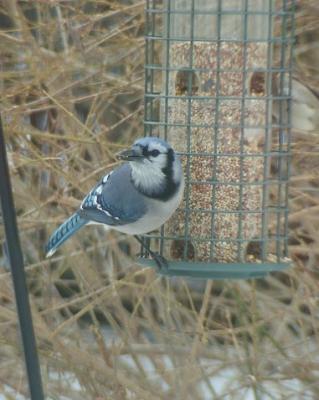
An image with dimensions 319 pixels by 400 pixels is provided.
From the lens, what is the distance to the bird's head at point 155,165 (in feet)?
13.0

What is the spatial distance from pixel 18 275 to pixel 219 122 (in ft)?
5.98

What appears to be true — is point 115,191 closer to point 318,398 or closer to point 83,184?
point 83,184

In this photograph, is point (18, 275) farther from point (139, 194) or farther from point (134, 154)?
point (139, 194)

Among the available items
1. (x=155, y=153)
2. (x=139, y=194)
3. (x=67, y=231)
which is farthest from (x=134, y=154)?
(x=67, y=231)

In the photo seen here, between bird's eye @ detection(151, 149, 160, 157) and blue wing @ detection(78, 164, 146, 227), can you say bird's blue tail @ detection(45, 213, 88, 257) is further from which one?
bird's eye @ detection(151, 149, 160, 157)

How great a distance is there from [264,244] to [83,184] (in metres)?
1.60

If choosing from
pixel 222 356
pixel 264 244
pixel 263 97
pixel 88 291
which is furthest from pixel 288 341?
pixel 263 97

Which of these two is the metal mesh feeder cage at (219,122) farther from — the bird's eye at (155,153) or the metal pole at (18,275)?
the metal pole at (18,275)

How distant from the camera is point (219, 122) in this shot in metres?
4.22

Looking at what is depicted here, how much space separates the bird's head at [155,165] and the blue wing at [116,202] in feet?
0.25

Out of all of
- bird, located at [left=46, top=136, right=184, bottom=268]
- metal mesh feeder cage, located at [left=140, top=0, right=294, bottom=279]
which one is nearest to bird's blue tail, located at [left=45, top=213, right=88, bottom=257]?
bird, located at [left=46, top=136, right=184, bottom=268]

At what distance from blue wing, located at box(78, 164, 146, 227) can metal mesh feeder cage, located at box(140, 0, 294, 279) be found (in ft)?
0.62

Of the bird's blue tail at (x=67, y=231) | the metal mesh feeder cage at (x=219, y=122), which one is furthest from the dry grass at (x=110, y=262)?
the metal mesh feeder cage at (x=219, y=122)

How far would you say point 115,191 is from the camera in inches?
171
